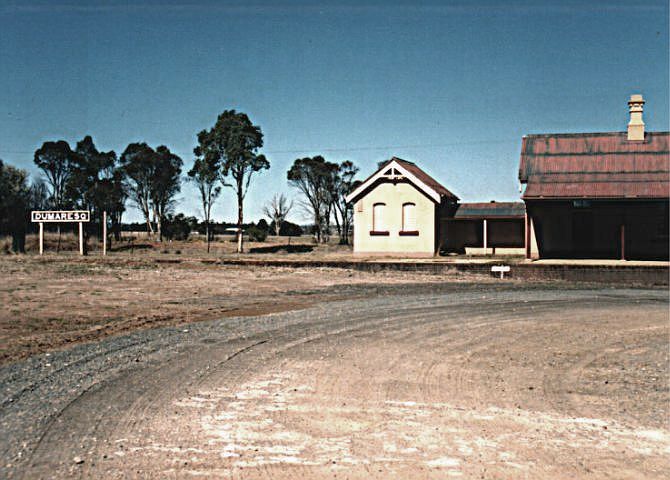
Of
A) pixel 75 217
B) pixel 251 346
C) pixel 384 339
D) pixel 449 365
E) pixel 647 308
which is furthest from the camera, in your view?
pixel 75 217

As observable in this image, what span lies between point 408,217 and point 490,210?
186 inches

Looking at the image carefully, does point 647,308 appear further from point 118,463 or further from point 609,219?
point 609,219

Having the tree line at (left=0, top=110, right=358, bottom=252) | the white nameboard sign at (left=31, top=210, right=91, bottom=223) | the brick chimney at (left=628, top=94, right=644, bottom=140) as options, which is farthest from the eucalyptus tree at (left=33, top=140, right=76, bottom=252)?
the brick chimney at (left=628, top=94, right=644, bottom=140)

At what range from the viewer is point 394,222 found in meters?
36.2

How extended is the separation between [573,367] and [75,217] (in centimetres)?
3192

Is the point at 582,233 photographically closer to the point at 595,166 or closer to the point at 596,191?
the point at 595,166

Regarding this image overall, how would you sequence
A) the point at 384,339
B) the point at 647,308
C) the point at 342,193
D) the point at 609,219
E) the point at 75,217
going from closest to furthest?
the point at 384,339 < the point at 647,308 < the point at 609,219 < the point at 75,217 < the point at 342,193

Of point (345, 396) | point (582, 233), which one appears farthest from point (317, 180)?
point (345, 396)

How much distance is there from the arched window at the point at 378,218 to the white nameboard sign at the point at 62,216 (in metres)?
14.6

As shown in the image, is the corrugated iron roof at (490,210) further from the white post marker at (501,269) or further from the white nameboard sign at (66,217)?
the white nameboard sign at (66,217)

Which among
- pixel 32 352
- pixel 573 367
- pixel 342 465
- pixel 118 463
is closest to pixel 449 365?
pixel 573 367

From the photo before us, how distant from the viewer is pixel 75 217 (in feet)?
118

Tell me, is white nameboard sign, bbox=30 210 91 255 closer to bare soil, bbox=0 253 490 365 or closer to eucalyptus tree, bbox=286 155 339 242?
bare soil, bbox=0 253 490 365

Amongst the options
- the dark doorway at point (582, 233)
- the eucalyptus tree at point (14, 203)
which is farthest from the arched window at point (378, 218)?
the eucalyptus tree at point (14, 203)
